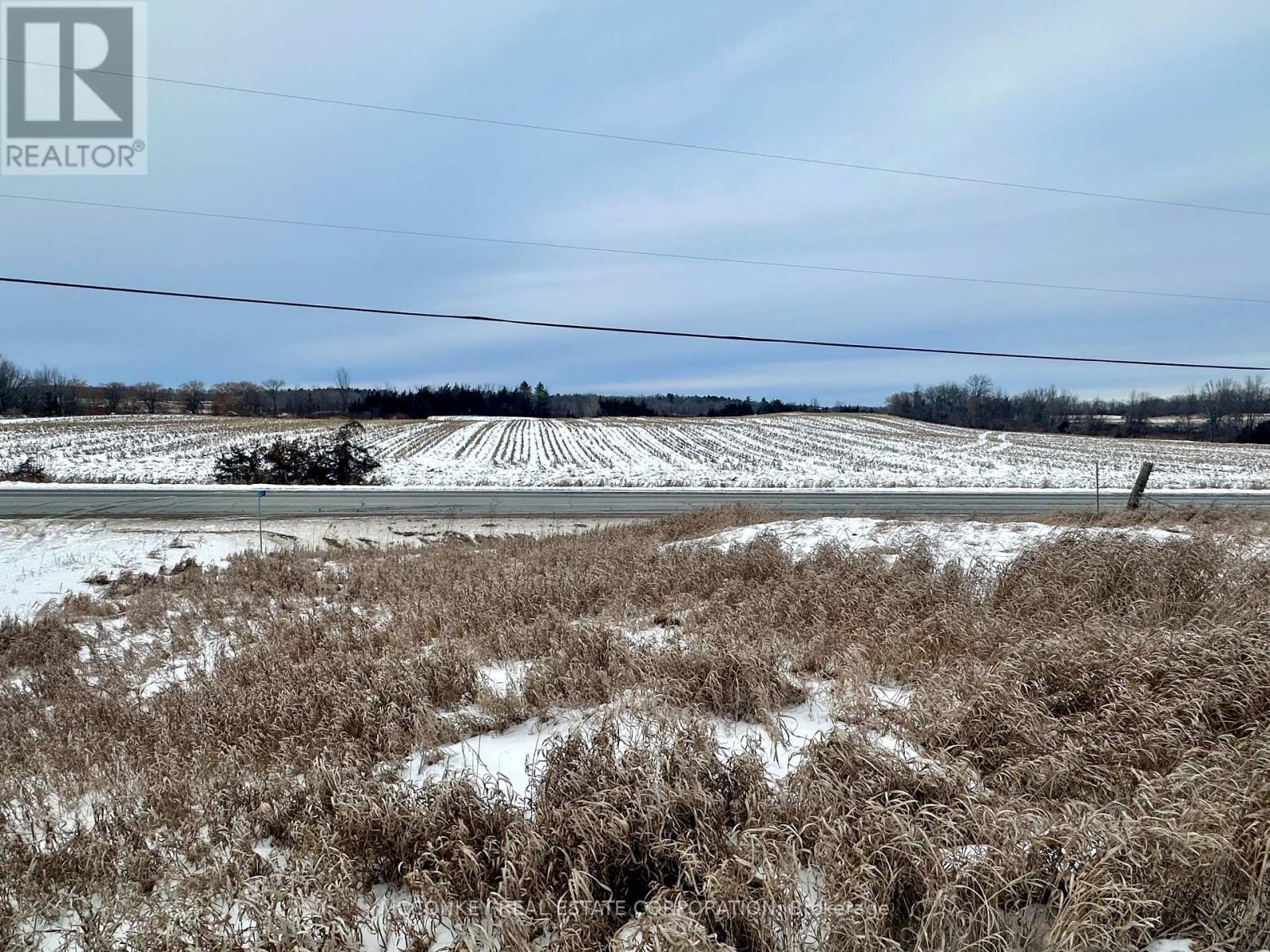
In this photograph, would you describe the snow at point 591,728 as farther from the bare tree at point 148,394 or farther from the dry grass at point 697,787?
the bare tree at point 148,394

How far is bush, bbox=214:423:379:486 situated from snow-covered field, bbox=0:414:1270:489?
200 centimetres

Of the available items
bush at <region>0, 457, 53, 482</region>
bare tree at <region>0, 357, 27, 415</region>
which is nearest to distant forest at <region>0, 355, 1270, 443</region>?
bare tree at <region>0, 357, 27, 415</region>

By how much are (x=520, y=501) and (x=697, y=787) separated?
20274mm

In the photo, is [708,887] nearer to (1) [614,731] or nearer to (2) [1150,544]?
(1) [614,731]

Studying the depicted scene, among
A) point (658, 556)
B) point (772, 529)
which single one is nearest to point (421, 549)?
point (658, 556)

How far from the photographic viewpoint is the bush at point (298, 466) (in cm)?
2875

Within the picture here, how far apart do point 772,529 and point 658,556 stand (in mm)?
3185

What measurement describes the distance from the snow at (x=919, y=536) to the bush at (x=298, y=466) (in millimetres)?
21812

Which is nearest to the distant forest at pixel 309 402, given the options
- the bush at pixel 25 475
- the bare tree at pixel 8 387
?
the bare tree at pixel 8 387

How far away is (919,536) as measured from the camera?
421 inches

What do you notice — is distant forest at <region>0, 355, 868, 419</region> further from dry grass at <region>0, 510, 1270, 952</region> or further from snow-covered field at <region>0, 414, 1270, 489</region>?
dry grass at <region>0, 510, 1270, 952</region>

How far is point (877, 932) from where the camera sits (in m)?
2.54

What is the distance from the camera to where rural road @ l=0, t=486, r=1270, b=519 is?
20016mm

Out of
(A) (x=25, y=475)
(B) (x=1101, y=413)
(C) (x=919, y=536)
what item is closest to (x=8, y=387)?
(A) (x=25, y=475)
